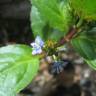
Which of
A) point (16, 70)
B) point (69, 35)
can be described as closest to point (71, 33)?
point (69, 35)

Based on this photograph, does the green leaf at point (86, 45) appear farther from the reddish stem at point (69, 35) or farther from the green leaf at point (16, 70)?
the green leaf at point (16, 70)

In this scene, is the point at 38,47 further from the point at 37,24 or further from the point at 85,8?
the point at 85,8

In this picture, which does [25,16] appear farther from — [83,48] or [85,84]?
[83,48]

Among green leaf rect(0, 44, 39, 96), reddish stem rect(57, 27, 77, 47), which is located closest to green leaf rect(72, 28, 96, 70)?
reddish stem rect(57, 27, 77, 47)

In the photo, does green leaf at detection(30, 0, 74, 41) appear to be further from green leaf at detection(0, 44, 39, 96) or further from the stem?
green leaf at detection(0, 44, 39, 96)

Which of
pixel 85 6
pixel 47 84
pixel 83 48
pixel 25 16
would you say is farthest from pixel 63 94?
pixel 85 6
